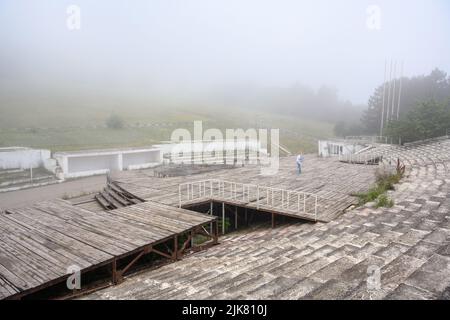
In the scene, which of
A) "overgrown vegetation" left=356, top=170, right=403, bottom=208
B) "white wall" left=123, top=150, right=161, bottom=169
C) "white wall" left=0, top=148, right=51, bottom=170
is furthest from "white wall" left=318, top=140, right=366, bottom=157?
"white wall" left=0, top=148, right=51, bottom=170

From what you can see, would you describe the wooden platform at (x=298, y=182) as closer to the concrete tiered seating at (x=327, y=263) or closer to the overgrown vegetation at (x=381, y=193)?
the overgrown vegetation at (x=381, y=193)

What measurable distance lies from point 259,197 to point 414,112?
24.5 meters

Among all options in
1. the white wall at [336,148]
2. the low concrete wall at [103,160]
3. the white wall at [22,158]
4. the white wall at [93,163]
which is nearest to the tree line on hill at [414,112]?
the white wall at [336,148]

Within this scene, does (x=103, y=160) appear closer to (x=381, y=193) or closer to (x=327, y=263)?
(x=381, y=193)

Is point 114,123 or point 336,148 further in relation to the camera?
point 114,123

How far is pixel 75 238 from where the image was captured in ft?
25.2

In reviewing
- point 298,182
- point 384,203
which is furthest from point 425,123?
point 384,203

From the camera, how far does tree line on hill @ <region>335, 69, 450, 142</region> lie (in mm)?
27094

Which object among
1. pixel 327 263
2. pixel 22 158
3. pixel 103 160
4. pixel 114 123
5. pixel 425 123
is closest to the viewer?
pixel 327 263

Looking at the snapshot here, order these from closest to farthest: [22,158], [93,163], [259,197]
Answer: [259,197] < [22,158] < [93,163]

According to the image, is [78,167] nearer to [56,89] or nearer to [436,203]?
[436,203]

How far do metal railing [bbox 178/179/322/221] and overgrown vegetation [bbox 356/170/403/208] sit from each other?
1631mm

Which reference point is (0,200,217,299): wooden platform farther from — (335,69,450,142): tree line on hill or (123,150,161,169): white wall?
(335,69,450,142): tree line on hill
